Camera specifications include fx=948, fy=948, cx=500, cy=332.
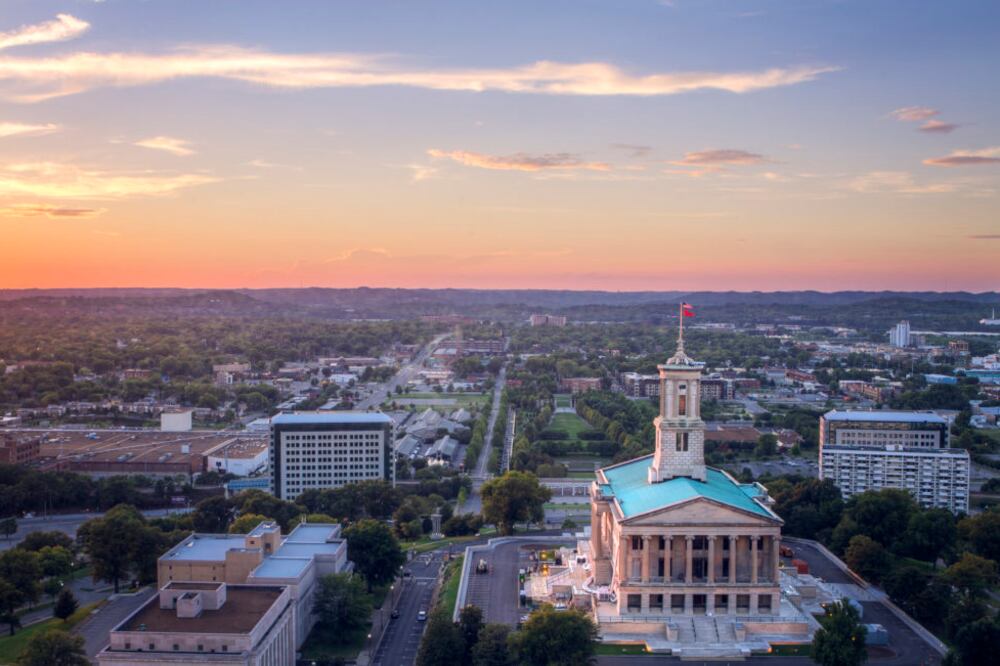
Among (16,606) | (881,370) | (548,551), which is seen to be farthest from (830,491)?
(881,370)

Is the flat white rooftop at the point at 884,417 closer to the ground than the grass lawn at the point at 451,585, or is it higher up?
higher up

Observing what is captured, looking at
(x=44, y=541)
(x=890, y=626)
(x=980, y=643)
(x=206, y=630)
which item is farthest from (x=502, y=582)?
(x=44, y=541)

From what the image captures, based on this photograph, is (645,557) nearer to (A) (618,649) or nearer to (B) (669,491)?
(B) (669,491)

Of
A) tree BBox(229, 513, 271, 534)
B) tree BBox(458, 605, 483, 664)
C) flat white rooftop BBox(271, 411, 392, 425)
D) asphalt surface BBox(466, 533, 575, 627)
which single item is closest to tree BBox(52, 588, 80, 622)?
tree BBox(229, 513, 271, 534)

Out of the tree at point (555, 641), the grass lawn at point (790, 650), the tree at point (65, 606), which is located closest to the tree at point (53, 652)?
the tree at point (65, 606)

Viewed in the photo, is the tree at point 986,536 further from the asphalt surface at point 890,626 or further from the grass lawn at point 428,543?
the grass lawn at point 428,543

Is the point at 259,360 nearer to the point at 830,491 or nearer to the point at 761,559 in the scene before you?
the point at 830,491

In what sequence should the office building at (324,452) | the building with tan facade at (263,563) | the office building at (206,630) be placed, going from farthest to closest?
the office building at (324,452), the building with tan facade at (263,563), the office building at (206,630)

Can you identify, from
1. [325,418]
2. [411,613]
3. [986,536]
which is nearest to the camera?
[411,613]
